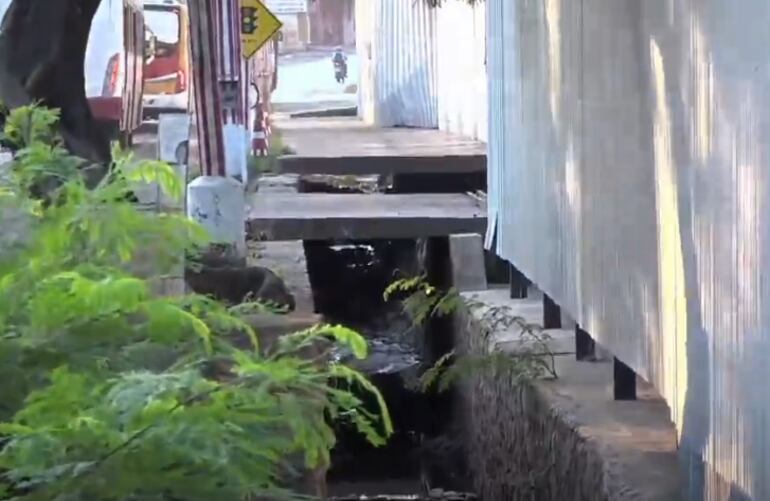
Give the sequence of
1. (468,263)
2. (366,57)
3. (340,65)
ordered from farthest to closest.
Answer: (340,65), (366,57), (468,263)

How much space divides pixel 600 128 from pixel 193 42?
4343mm

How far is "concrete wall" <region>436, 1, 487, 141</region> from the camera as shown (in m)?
20.2

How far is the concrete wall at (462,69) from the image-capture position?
20219 millimetres

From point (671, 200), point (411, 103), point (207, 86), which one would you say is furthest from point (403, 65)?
point (671, 200)

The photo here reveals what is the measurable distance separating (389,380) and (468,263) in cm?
207

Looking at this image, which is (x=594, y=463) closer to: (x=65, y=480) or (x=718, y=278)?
(x=718, y=278)

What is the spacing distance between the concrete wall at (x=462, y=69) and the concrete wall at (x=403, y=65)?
0.74 meters

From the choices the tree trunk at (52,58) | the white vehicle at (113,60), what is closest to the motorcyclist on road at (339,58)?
the white vehicle at (113,60)

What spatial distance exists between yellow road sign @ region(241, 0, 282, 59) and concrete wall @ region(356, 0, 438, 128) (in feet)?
27.1

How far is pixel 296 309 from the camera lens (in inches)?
351

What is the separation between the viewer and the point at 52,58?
8.31 meters

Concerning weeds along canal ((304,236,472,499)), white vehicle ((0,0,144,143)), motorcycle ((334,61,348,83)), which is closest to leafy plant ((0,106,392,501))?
weeds along canal ((304,236,472,499))

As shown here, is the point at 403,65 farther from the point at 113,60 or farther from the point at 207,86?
the point at 207,86

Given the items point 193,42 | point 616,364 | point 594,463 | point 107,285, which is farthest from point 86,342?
point 193,42
